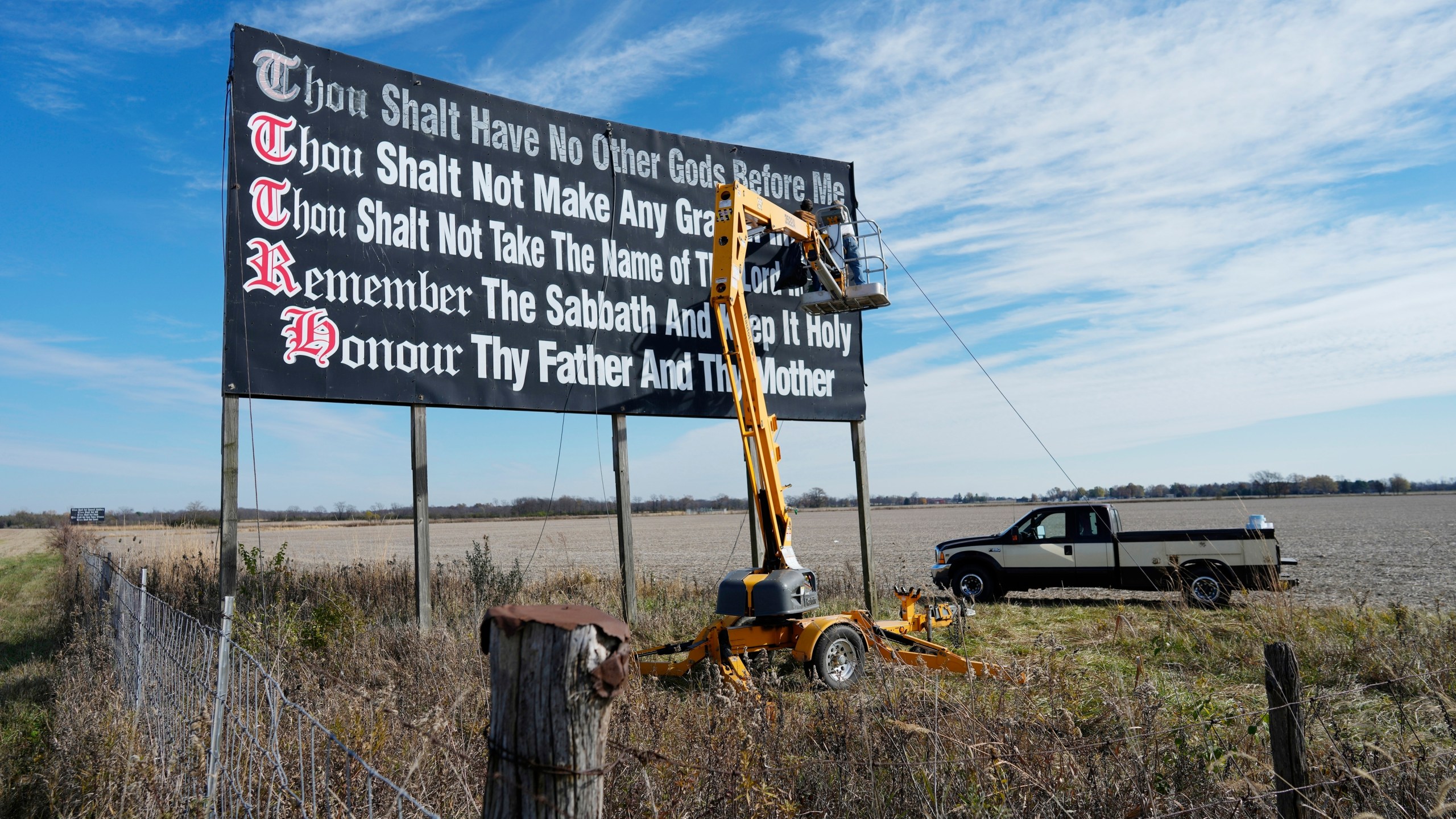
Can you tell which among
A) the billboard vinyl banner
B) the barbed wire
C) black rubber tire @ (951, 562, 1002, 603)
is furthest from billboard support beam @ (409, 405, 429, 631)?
black rubber tire @ (951, 562, 1002, 603)

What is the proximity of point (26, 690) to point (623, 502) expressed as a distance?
6.01 m

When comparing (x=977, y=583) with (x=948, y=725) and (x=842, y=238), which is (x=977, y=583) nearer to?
(x=842, y=238)

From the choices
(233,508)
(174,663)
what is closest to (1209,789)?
(174,663)

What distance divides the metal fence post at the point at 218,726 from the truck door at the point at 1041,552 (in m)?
13.6

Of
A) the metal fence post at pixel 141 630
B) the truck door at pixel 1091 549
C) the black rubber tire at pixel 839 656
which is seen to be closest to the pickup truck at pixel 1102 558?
the truck door at pixel 1091 549

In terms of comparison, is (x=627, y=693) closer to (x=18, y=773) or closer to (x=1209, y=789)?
(x=1209, y=789)

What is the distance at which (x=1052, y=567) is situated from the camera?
1505 centimetres

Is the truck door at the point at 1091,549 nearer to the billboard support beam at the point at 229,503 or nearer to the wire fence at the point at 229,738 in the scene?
the billboard support beam at the point at 229,503

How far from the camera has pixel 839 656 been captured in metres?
8.34

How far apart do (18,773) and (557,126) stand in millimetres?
7963

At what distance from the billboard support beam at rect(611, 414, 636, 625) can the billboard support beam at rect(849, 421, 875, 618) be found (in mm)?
3651

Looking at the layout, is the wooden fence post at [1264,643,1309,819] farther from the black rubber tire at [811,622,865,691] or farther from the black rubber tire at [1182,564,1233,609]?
the black rubber tire at [1182,564,1233,609]

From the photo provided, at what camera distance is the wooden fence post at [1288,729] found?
11.4ft

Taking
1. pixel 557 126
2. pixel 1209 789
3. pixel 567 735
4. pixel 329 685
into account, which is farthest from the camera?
pixel 557 126
